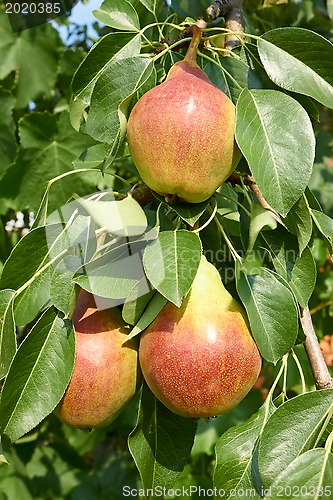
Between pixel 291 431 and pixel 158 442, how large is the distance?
0.68 ft

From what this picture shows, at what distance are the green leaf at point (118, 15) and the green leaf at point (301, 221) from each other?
1.16 feet

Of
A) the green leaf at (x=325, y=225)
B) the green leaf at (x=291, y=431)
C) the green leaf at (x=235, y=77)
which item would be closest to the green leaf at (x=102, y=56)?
the green leaf at (x=235, y=77)

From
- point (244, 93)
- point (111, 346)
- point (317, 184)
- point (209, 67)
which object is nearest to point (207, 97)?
point (244, 93)

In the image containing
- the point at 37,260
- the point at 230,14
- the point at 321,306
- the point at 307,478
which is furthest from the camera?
the point at 321,306

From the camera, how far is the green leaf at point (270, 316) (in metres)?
0.86

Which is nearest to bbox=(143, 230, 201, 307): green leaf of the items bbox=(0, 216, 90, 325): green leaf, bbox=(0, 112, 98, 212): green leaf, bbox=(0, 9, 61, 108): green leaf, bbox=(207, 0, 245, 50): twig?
bbox=(0, 216, 90, 325): green leaf

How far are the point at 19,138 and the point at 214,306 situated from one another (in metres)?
1.26

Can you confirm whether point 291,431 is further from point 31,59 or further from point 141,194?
point 31,59

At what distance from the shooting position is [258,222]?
85cm

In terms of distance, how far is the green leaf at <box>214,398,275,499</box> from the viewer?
0.92m

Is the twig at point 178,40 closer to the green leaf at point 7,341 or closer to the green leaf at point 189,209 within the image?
the green leaf at point 189,209

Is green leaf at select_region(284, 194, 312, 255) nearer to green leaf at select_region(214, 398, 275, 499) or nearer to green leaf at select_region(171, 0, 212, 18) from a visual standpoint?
green leaf at select_region(214, 398, 275, 499)

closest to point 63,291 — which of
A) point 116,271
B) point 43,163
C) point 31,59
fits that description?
point 116,271

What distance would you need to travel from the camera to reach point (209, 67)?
1.03 m
